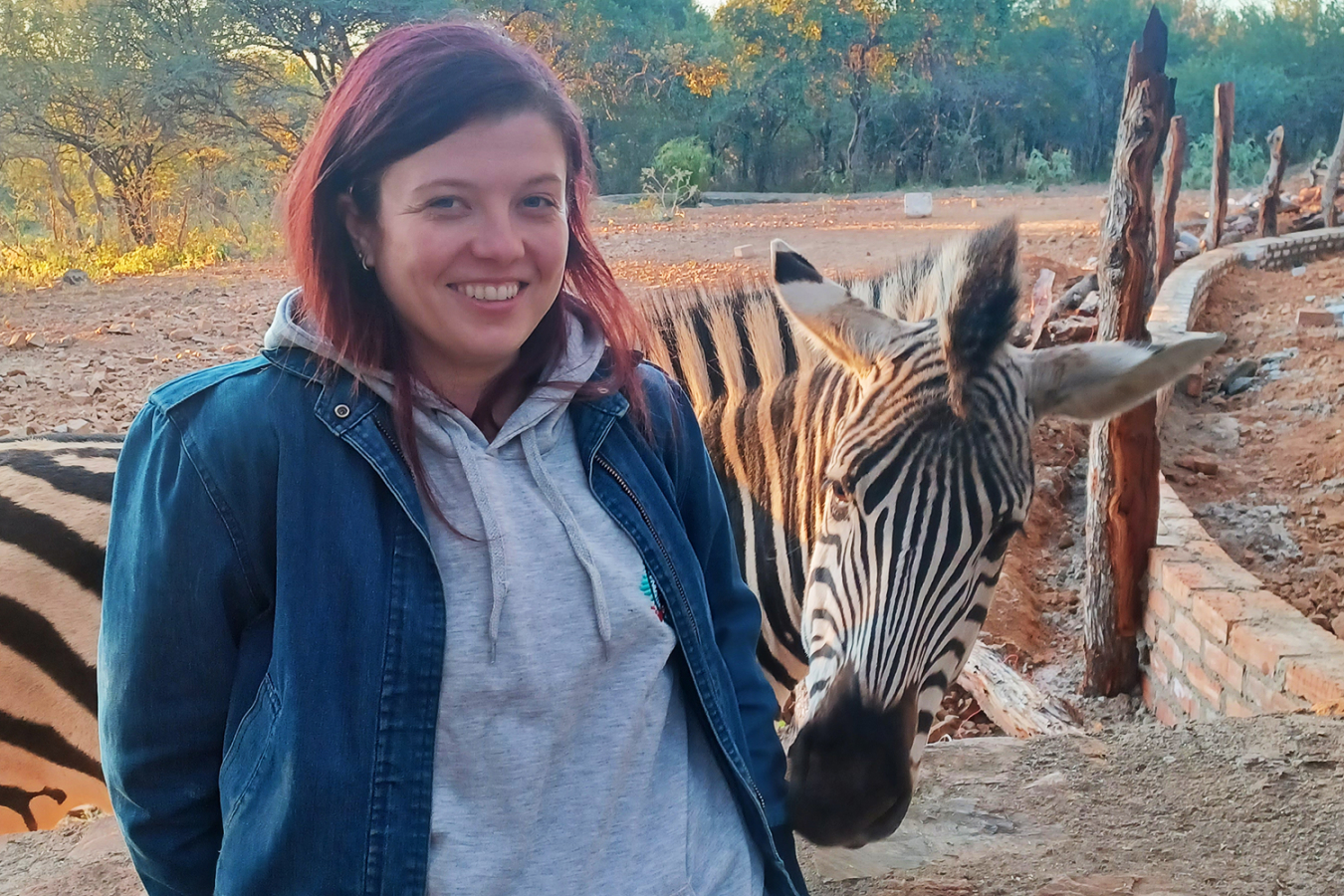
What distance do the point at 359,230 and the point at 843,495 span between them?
1.08m

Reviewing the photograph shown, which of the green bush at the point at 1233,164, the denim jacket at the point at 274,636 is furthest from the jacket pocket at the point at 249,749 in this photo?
the green bush at the point at 1233,164

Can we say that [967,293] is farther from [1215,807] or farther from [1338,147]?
[1338,147]

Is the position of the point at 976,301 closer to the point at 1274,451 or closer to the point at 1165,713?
the point at 1165,713

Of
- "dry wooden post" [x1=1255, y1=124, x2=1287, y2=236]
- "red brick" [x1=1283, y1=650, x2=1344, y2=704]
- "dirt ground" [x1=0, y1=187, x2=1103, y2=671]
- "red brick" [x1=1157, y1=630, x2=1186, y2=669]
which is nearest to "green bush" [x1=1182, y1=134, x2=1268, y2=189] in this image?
"dry wooden post" [x1=1255, y1=124, x2=1287, y2=236]

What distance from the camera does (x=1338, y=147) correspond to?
1233cm

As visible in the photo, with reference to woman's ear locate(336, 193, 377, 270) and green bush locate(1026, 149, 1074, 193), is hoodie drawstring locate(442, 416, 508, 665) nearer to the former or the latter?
woman's ear locate(336, 193, 377, 270)

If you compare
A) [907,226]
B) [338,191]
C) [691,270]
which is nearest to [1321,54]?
[907,226]

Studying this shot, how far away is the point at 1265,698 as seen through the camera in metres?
3.08

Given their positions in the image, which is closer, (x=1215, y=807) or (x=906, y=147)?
(x=1215, y=807)

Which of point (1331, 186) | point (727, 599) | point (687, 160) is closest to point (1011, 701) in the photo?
point (727, 599)

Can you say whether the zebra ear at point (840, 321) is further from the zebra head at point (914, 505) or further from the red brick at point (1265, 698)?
the red brick at point (1265, 698)

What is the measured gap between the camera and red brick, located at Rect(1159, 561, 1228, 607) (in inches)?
143

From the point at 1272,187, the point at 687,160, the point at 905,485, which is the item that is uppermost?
the point at 687,160

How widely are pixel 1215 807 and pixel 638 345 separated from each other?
7.07 ft
